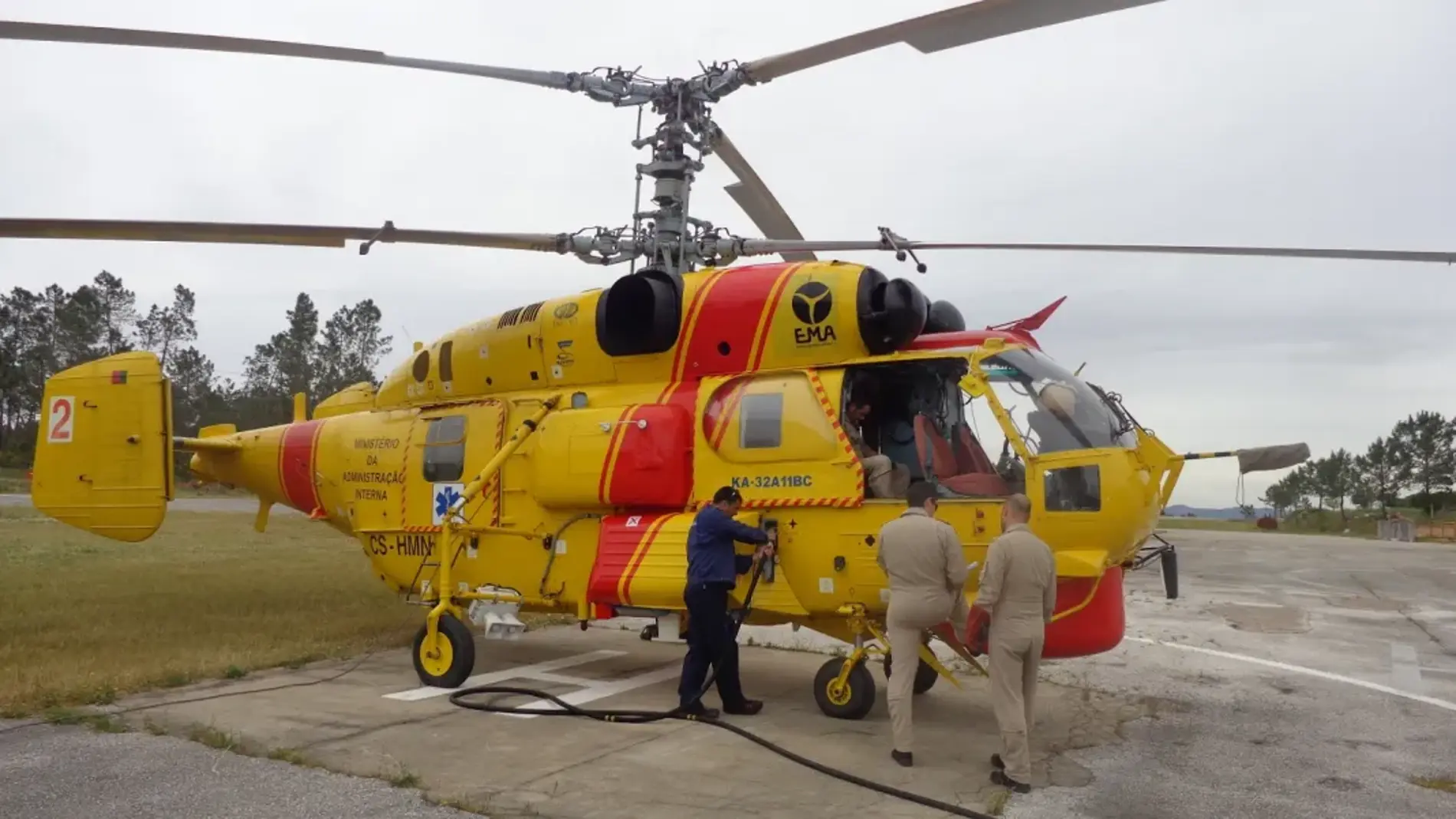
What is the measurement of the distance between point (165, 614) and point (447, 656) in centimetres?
483

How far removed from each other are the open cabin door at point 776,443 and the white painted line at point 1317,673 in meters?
5.46

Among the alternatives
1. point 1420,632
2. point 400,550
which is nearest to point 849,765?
point 400,550

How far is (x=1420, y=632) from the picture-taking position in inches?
490

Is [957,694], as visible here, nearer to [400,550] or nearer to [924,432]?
[924,432]

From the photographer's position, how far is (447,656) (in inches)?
324

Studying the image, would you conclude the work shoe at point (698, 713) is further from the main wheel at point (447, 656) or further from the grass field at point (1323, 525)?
the grass field at point (1323, 525)

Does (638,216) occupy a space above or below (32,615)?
above

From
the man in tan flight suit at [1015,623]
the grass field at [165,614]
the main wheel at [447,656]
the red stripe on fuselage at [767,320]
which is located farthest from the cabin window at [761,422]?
the grass field at [165,614]

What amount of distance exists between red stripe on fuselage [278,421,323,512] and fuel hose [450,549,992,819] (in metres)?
3.67

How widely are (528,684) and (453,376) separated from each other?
3072mm

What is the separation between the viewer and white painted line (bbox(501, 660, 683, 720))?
7.55m

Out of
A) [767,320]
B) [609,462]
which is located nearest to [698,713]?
[609,462]

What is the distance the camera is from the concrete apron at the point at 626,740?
5348 millimetres

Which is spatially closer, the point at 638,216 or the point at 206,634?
the point at 638,216
